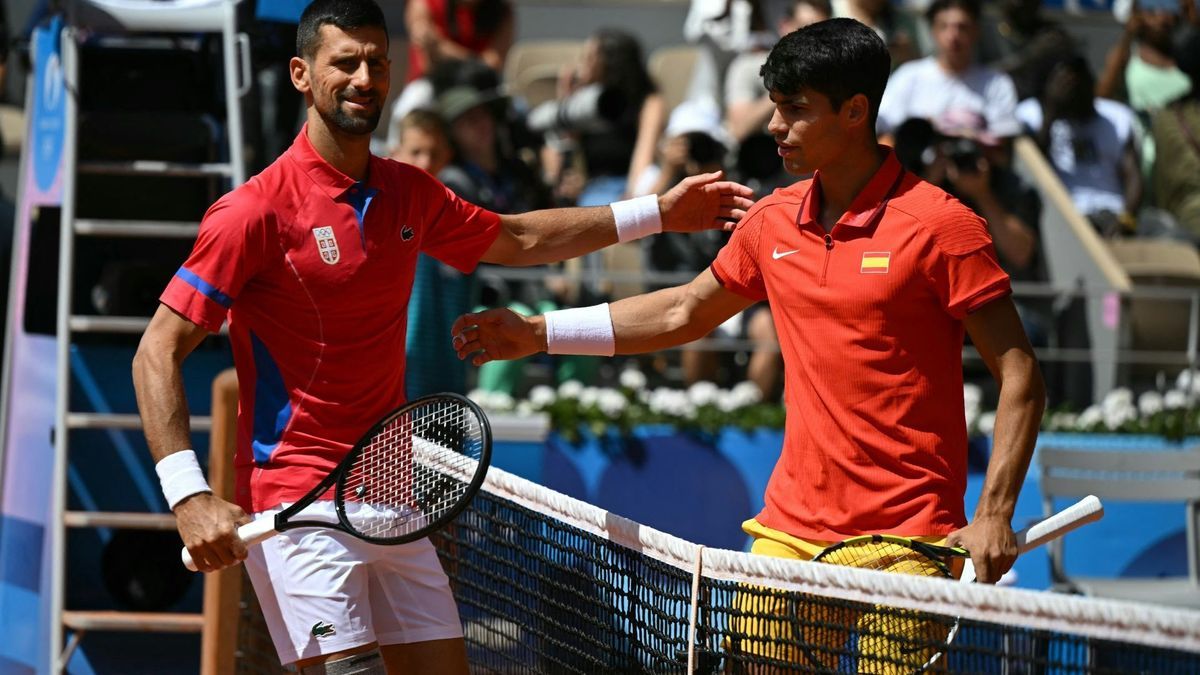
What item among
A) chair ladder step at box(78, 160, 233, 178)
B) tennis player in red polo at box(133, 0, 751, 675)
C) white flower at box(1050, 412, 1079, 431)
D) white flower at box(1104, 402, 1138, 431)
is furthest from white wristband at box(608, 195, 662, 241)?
white flower at box(1104, 402, 1138, 431)

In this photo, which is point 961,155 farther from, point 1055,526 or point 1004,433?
point 1055,526

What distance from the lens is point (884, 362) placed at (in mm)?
4105

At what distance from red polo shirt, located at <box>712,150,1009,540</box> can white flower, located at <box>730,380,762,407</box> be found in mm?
4763

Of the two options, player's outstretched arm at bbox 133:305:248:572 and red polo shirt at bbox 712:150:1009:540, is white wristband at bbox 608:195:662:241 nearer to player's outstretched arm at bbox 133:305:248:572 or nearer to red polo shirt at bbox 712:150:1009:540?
red polo shirt at bbox 712:150:1009:540

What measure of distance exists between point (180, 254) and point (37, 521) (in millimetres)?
1340

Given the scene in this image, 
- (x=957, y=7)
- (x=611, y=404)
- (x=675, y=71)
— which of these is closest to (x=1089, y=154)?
(x=957, y=7)

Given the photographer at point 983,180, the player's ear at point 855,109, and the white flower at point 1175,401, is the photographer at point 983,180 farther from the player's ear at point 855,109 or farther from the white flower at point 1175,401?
the player's ear at point 855,109

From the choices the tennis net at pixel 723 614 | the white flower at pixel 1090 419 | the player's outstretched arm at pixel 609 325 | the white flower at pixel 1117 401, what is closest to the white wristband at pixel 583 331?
the player's outstretched arm at pixel 609 325

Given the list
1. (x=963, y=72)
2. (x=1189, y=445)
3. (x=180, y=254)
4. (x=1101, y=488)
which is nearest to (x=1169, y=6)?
(x=963, y=72)

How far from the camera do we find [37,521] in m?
7.39

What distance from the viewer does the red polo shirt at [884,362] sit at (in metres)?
4.07

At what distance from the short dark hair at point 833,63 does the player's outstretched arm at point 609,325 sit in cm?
69

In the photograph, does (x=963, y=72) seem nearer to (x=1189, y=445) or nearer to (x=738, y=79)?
(x=738, y=79)

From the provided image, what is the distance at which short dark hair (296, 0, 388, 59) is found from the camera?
14.7ft
